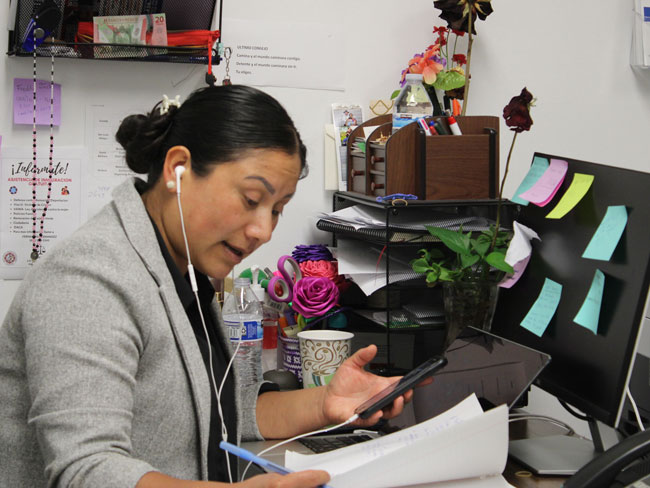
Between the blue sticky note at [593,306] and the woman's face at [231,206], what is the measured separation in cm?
50

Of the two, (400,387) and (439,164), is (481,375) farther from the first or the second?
(439,164)

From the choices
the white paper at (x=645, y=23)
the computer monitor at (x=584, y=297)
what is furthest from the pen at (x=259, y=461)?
the white paper at (x=645, y=23)

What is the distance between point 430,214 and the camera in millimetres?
1683

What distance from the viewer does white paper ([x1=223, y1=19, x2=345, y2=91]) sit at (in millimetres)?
1887

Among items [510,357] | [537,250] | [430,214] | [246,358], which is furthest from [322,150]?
[510,357]

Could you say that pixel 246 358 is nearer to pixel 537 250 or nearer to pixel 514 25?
pixel 537 250

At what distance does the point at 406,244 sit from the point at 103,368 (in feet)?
2.90

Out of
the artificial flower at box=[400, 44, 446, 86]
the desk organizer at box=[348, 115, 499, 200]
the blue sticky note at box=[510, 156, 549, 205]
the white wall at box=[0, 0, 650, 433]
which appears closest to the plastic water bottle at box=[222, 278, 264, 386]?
the white wall at box=[0, 0, 650, 433]

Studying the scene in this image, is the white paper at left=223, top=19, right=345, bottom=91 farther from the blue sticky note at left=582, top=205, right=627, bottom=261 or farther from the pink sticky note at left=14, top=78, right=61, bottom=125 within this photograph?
the blue sticky note at left=582, top=205, right=627, bottom=261

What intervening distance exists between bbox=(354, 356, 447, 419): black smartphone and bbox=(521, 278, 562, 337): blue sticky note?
0.78ft

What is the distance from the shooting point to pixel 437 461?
3.14 ft

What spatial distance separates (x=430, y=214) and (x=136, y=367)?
36.8 inches

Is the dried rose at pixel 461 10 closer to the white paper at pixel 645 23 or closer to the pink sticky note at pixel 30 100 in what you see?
the white paper at pixel 645 23

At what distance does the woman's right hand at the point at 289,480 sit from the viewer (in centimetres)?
83
